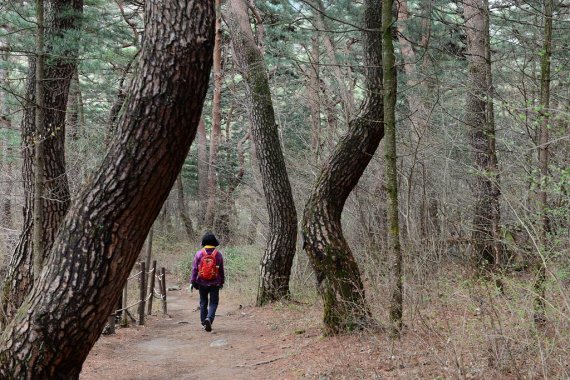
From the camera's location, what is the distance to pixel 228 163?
24875mm

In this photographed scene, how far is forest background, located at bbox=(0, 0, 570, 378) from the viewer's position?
5188 millimetres

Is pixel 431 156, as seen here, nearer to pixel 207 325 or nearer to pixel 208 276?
pixel 208 276


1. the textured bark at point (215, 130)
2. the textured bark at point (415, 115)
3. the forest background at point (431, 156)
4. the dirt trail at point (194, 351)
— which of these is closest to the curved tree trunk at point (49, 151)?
the forest background at point (431, 156)

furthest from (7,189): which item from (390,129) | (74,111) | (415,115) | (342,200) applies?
(390,129)

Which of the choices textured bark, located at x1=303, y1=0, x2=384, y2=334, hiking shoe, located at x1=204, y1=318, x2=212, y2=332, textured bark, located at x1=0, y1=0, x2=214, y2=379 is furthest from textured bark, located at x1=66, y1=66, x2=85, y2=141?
textured bark, located at x1=0, y1=0, x2=214, y2=379

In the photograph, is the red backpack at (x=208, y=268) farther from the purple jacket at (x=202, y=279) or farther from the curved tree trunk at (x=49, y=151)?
the curved tree trunk at (x=49, y=151)

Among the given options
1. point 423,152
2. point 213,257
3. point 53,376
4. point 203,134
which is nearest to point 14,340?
point 53,376

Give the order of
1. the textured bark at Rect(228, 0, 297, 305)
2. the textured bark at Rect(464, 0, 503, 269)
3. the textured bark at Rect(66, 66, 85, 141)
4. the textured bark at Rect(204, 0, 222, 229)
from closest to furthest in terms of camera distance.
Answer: the textured bark at Rect(464, 0, 503, 269), the textured bark at Rect(228, 0, 297, 305), the textured bark at Rect(66, 66, 85, 141), the textured bark at Rect(204, 0, 222, 229)

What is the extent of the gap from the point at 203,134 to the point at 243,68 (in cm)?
1462

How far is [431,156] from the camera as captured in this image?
1109cm

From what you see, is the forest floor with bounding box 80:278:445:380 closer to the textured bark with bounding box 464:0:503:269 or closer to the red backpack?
the red backpack

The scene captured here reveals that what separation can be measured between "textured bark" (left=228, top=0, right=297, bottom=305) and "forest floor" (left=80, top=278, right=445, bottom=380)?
59 cm

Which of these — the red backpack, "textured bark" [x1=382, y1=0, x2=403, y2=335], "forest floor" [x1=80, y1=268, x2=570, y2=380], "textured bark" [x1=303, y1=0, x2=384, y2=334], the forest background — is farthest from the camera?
the red backpack

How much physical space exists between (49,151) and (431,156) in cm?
687
